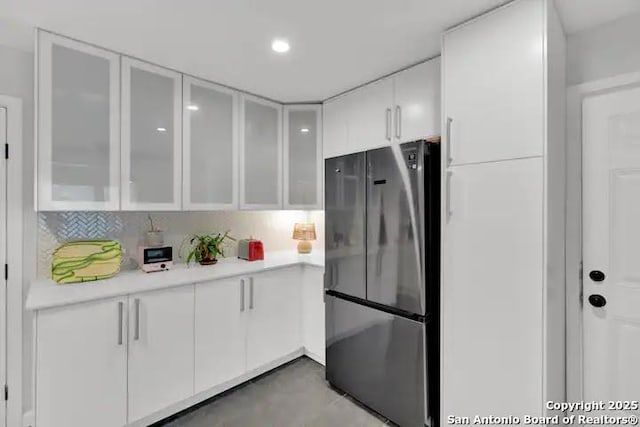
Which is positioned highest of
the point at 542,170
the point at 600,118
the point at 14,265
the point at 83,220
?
the point at 600,118

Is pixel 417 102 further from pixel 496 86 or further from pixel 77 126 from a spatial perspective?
pixel 77 126

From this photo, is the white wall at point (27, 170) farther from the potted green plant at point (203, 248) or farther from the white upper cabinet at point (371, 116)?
the white upper cabinet at point (371, 116)

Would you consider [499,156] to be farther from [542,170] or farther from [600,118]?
[600,118]

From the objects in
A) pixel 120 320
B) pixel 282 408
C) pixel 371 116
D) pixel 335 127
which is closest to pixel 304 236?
pixel 335 127

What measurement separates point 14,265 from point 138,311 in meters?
0.87

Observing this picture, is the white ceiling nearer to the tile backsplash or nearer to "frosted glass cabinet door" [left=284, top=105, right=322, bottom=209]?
"frosted glass cabinet door" [left=284, top=105, right=322, bottom=209]

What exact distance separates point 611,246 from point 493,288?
0.73 metres

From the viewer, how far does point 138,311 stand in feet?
6.34

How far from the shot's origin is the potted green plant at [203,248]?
8.74 ft

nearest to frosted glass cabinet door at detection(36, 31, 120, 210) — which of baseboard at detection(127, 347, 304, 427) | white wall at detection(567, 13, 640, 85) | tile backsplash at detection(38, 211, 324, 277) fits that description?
tile backsplash at detection(38, 211, 324, 277)

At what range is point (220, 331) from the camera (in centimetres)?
233

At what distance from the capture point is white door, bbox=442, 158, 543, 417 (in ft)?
4.72

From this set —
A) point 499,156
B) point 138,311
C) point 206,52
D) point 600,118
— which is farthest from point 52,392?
point 600,118

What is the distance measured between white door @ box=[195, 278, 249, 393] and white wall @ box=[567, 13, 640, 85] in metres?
2.48
